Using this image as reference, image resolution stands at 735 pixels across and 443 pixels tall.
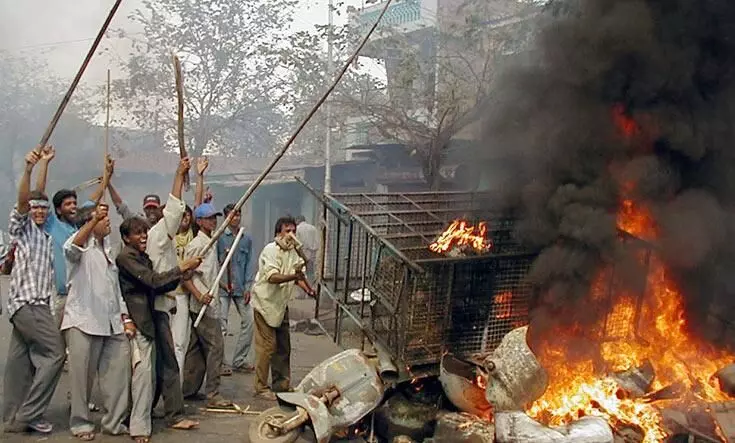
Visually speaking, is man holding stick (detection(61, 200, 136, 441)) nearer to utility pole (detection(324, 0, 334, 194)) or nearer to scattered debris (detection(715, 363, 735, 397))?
scattered debris (detection(715, 363, 735, 397))

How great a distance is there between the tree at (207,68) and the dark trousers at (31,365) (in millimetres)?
13628

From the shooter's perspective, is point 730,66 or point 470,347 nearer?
point 470,347

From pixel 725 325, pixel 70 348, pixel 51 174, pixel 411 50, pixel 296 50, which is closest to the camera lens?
pixel 70 348

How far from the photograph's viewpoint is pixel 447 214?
8.26 metres

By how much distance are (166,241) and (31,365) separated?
1.65 m

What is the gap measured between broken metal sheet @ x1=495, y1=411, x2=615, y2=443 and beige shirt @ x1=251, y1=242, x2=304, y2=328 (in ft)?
10.1

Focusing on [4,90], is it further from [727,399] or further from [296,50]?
[727,399]

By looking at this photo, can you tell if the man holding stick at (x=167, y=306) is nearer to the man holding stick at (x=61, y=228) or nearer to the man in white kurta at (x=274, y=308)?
the man holding stick at (x=61, y=228)

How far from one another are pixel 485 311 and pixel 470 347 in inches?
14.7

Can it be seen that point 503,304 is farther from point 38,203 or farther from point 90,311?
point 38,203

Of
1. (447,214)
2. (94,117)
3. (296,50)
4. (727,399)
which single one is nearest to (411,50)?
(296,50)

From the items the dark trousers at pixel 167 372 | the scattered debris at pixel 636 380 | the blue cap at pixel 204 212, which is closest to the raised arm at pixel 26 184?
the dark trousers at pixel 167 372

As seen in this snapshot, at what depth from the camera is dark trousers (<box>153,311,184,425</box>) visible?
685 cm

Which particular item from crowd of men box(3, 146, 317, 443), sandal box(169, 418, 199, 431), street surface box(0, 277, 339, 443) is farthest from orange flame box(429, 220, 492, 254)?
sandal box(169, 418, 199, 431)
